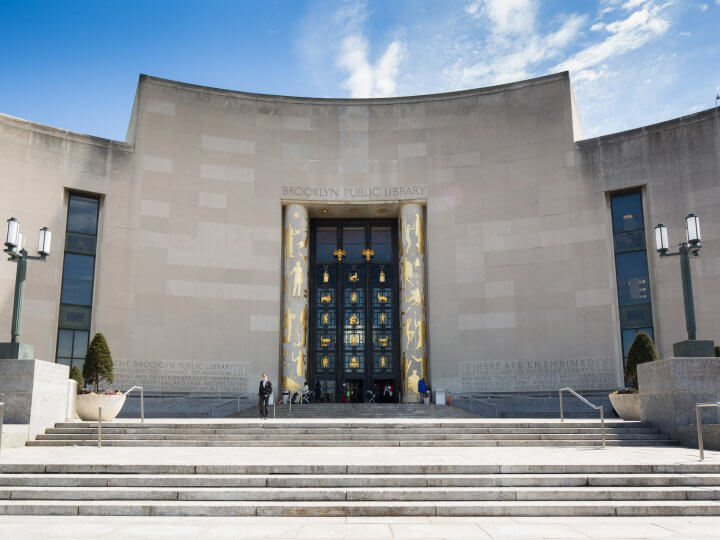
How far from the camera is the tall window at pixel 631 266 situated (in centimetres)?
2595

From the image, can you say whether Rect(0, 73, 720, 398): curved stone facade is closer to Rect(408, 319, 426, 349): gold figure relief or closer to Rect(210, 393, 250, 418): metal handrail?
Rect(408, 319, 426, 349): gold figure relief

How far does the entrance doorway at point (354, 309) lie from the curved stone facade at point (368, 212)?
1.95m

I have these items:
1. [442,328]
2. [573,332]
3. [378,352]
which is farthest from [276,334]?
[573,332]

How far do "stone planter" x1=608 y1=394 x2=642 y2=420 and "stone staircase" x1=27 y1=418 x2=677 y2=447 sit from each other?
2270 mm

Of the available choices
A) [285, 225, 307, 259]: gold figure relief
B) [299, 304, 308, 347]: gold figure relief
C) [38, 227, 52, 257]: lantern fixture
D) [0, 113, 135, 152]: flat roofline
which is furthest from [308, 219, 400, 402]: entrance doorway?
[38, 227, 52, 257]: lantern fixture

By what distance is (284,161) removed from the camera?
1175 inches

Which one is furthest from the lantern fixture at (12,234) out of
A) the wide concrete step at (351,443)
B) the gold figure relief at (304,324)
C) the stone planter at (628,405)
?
the stone planter at (628,405)

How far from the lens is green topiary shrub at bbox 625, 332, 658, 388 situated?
19.9 metres

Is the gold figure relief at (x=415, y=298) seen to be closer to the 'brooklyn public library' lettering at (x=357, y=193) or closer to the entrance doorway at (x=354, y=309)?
the entrance doorway at (x=354, y=309)
